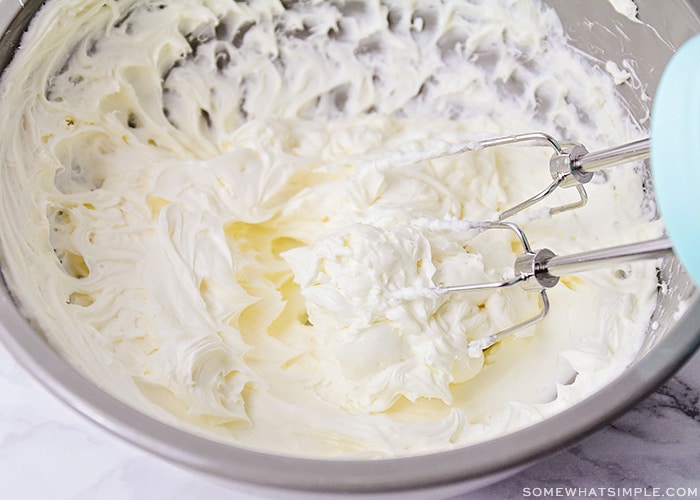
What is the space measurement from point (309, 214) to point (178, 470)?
549 mm

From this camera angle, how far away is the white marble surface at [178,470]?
1009 mm

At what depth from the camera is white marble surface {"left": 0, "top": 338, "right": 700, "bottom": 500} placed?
1.01m

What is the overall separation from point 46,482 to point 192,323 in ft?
1.04

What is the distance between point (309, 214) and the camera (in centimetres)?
135

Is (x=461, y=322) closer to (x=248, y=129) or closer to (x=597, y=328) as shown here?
(x=597, y=328)

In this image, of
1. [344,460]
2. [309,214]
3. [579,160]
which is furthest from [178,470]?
[579,160]

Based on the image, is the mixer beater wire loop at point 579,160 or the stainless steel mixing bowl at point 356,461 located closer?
the stainless steel mixing bowl at point 356,461

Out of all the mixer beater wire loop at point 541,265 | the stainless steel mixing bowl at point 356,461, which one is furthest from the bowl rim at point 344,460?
the mixer beater wire loop at point 541,265

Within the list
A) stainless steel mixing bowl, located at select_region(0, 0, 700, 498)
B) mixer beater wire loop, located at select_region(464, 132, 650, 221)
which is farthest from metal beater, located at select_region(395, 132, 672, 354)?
stainless steel mixing bowl, located at select_region(0, 0, 700, 498)

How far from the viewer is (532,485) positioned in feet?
3.32

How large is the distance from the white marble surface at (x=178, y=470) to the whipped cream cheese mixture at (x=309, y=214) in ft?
0.31

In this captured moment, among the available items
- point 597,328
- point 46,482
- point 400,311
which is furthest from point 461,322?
point 46,482

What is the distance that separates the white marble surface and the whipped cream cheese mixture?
0.10 metres

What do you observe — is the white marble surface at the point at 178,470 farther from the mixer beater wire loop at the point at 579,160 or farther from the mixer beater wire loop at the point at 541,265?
the mixer beater wire loop at the point at 579,160
